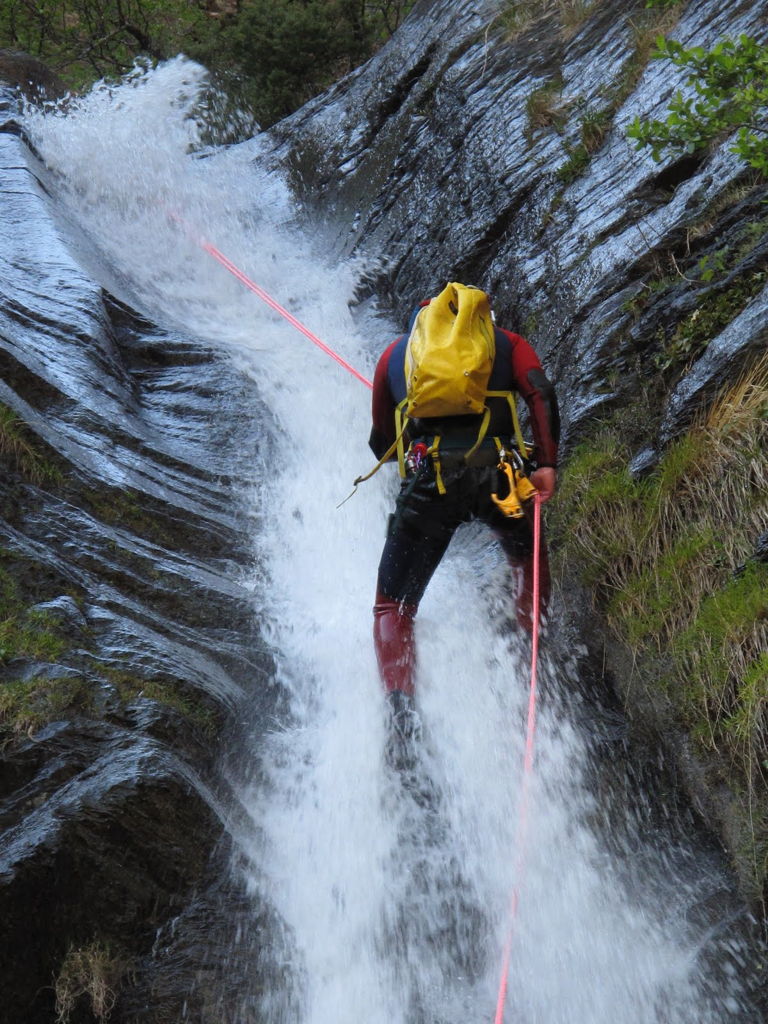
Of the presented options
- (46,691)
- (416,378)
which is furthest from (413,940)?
(416,378)

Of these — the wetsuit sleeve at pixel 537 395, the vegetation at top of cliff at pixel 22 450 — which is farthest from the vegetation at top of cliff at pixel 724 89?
the vegetation at top of cliff at pixel 22 450

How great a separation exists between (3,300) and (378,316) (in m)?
3.82

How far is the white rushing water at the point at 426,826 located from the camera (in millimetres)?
3654

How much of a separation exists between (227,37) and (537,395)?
1236 centimetres

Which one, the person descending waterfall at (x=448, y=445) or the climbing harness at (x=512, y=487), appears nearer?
the person descending waterfall at (x=448, y=445)

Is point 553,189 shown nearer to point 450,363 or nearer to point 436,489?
point 450,363

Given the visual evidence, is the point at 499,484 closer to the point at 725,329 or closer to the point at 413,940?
the point at 725,329

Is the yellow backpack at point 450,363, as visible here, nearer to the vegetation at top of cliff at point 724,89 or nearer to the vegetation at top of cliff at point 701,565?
the vegetation at top of cliff at point 701,565

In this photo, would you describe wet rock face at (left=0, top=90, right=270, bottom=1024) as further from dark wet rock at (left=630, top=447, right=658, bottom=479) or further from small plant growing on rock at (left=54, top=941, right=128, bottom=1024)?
dark wet rock at (left=630, top=447, right=658, bottom=479)

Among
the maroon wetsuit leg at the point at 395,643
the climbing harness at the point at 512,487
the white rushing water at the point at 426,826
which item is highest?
the climbing harness at the point at 512,487

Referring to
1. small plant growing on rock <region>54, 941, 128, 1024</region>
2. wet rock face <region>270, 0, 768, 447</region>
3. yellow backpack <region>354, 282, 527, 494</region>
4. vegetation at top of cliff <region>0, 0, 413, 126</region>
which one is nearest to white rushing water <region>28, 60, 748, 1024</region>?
small plant growing on rock <region>54, 941, 128, 1024</region>

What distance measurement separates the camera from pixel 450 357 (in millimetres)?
4395

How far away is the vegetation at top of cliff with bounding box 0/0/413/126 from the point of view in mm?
13883

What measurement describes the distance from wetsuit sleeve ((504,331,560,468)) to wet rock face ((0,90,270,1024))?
2.03 m
